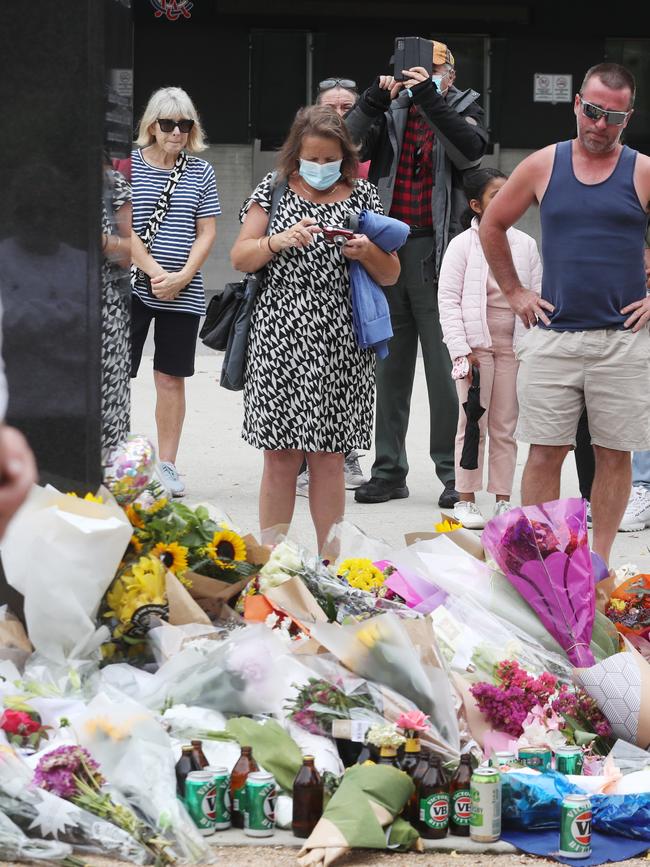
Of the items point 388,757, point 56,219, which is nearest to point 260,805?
point 388,757

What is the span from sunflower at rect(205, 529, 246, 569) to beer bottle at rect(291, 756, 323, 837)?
1.23 m

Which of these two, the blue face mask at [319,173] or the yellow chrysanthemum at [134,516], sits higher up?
the blue face mask at [319,173]

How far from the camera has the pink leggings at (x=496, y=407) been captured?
7188mm

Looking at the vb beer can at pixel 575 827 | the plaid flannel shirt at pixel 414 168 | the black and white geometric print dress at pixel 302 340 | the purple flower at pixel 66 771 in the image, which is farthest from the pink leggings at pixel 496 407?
the purple flower at pixel 66 771

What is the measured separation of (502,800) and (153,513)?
149cm

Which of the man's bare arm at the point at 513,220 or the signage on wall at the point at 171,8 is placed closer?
the man's bare arm at the point at 513,220

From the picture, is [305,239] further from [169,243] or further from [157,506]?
[169,243]

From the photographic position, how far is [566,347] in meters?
5.61

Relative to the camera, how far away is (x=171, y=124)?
Answer: 7.46m

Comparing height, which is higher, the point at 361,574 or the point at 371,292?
the point at 371,292

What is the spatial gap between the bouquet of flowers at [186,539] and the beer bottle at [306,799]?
107 cm

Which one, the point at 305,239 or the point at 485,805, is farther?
the point at 305,239

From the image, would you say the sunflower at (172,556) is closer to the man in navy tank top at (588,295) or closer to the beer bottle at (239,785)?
the beer bottle at (239,785)

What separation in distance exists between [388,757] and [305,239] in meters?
2.19
